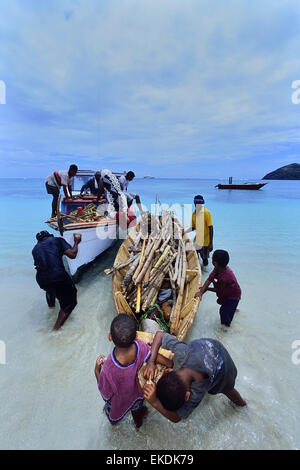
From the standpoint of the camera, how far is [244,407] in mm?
3383

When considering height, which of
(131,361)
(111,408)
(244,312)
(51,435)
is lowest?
(51,435)

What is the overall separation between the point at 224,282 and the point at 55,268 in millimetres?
3563

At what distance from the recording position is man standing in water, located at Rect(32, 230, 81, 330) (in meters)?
4.62

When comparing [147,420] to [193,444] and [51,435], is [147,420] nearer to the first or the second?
[193,444]

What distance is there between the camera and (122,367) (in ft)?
7.65

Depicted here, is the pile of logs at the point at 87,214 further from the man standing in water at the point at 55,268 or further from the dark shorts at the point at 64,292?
the dark shorts at the point at 64,292

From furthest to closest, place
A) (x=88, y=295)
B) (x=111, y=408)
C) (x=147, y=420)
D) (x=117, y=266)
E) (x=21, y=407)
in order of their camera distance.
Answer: (x=88, y=295) → (x=117, y=266) → (x=21, y=407) → (x=147, y=420) → (x=111, y=408)

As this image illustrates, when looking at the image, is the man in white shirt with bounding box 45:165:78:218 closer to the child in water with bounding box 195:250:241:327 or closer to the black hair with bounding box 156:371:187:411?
the child in water with bounding box 195:250:241:327

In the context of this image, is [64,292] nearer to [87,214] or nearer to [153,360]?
[153,360]

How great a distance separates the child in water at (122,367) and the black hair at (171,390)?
46 centimetres

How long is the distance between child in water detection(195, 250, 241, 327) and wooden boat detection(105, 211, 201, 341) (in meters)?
0.50

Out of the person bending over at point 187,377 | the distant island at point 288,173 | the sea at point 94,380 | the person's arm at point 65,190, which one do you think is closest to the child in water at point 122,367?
the person bending over at point 187,377

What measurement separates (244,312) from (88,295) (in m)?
4.51

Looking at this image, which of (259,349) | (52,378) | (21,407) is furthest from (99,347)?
(259,349)
